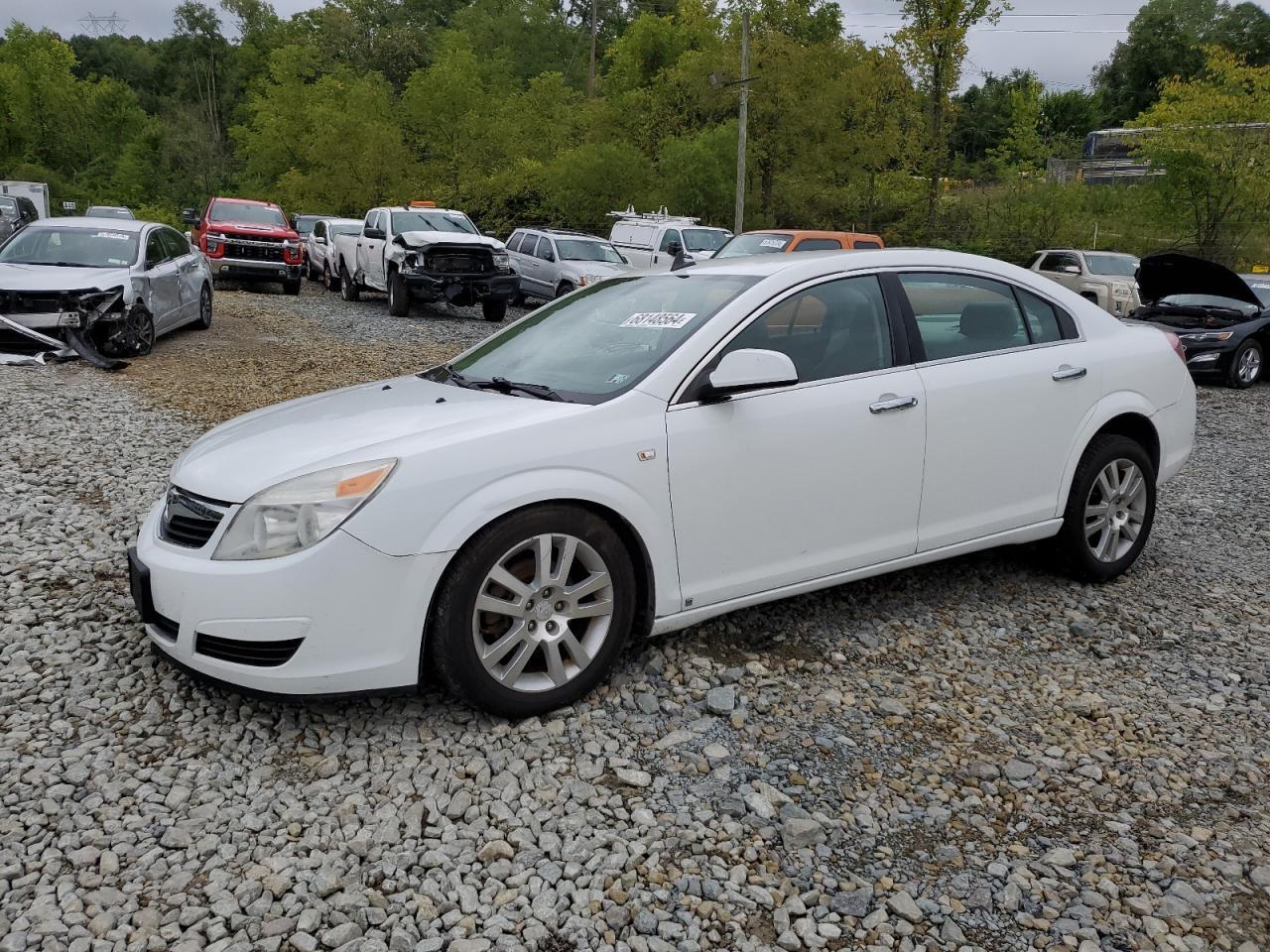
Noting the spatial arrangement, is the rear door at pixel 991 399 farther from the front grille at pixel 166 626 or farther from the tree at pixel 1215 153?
the tree at pixel 1215 153

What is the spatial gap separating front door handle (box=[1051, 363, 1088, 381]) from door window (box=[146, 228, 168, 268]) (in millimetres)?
10837

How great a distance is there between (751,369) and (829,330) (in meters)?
0.70

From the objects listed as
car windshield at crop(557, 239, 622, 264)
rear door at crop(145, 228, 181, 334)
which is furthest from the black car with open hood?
rear door at crop(145, 228, 181, 334)

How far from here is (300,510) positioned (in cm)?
332

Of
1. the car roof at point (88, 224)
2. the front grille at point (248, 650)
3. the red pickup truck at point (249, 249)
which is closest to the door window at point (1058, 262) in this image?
the red pickup truck at point (249, 249)

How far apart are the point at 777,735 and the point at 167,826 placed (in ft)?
6.40

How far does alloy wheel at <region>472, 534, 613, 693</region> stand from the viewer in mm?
3461

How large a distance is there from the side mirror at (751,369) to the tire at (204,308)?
12.6 meters

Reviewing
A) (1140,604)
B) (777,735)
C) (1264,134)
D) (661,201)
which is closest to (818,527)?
(777,735)

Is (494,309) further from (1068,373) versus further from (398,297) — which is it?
(1068,373)

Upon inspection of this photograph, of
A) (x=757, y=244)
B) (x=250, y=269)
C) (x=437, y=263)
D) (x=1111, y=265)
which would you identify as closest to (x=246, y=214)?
(x=250, y=269)

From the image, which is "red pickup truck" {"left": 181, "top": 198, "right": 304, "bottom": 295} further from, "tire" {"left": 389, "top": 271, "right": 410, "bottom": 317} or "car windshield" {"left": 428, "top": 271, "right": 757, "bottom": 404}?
"car windshield" {"left": 428, "top": 271, "right": 757, "bottom": 404}

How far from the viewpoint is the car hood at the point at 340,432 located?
3447 millimetres

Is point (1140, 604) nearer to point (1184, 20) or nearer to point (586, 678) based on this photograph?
point (586, 678)
